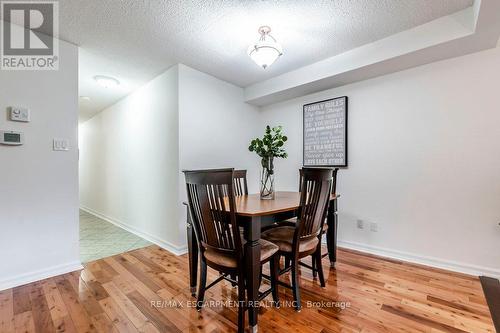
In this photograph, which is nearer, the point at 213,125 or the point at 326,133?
the point at 326,133

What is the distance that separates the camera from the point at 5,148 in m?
2.07

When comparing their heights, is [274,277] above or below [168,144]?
below

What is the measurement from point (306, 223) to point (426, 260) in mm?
1711

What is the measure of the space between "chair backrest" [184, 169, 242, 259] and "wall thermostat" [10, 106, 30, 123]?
1.80 metres

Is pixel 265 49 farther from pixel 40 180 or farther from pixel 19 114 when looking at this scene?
pixel 40 180

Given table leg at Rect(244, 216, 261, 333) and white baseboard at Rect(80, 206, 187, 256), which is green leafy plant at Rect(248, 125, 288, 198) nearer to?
table leg at Rect(244, 216, 261, 333)

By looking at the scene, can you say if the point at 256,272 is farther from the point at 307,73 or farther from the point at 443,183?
the point at 307,73

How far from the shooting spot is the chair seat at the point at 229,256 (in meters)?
1.53

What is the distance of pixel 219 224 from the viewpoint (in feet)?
4.96

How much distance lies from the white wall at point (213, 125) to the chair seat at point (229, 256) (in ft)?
4.68

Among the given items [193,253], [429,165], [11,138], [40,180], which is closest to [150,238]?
[40,180]

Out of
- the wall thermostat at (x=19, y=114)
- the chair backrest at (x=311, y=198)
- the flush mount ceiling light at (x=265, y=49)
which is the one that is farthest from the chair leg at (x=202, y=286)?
the wall thermostat at (x=19, y=114)

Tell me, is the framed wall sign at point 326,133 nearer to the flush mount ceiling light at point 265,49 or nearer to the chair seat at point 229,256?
the flush mount ceiling light at point 265,49

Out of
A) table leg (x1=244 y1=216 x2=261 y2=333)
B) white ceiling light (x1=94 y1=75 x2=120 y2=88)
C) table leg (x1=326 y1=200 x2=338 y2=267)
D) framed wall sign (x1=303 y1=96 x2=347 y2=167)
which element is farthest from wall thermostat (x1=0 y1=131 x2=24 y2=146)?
framed wall sign (x1=303 y1=96 x2=347 y2=167)
